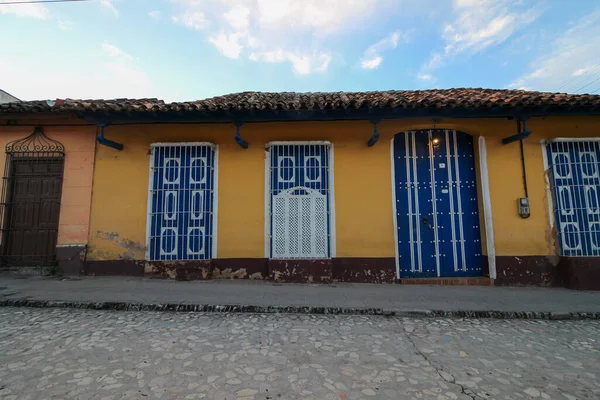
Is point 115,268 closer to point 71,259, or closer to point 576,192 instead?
point 71,259

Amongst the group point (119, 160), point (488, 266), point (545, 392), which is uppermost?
point (119, 160)

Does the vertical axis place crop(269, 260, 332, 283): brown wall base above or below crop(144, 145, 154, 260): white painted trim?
below

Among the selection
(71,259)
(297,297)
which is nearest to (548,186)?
(297,297)

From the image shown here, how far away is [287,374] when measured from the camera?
2248 millimetres

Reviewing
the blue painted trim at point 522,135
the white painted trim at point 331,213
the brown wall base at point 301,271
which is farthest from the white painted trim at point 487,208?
the brown wall base at point 301,271

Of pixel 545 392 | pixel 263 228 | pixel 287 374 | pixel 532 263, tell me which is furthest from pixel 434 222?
pixel 287 374

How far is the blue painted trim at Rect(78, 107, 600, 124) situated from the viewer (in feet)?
16.5

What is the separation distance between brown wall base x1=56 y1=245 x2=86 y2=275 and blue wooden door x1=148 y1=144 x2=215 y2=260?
1345 millimetres


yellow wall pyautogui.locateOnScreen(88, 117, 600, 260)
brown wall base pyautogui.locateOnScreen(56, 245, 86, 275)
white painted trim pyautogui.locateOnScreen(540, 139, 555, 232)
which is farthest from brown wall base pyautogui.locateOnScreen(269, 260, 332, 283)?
white painted trim pyautogui.locateOnScreen(540, 139, 555, 232)

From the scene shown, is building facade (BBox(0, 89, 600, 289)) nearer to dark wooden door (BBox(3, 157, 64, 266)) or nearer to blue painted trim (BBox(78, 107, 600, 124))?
blue painted trim (BBox(78, 107, 600, 124))

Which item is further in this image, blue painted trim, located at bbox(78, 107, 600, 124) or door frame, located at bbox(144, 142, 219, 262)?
door frame, located at bbox(144, 142, 219, 262)

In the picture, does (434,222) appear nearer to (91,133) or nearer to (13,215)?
(91,133)

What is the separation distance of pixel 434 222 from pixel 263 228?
3414mm

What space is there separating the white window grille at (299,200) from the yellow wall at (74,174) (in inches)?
145
